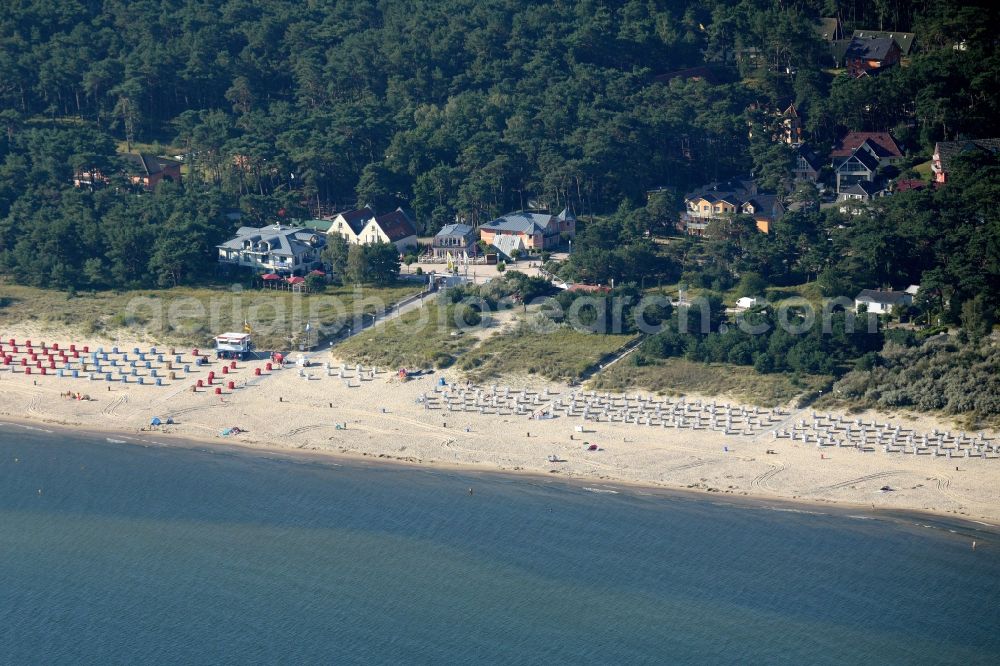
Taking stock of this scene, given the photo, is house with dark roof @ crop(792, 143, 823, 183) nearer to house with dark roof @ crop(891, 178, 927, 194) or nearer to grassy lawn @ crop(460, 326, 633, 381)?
house with dark roof @ crop(891, 178, 927, 194)

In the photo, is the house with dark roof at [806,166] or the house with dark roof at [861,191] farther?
the house with dark roof at [806,166]

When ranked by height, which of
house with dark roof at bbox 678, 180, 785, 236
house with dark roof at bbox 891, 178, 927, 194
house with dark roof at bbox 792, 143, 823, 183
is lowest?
house with dark roof at bbox 678, 180, 785, 236

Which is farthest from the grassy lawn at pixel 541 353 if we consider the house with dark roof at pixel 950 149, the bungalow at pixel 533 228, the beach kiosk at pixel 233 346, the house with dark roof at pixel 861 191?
the house with dark roof at pixel 950 149

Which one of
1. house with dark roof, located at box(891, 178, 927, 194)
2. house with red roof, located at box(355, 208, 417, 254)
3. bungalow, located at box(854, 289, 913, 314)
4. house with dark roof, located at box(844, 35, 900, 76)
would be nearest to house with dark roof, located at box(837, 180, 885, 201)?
house with dark roof, located at box(891, 178, 927, 194)

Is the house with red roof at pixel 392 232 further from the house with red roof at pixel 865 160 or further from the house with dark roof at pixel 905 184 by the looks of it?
the house with dark roof at pixel 905 184

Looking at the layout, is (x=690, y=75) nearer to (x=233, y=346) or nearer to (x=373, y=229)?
(x=373, y=229)

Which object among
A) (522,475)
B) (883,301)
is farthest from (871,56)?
(522,475)
